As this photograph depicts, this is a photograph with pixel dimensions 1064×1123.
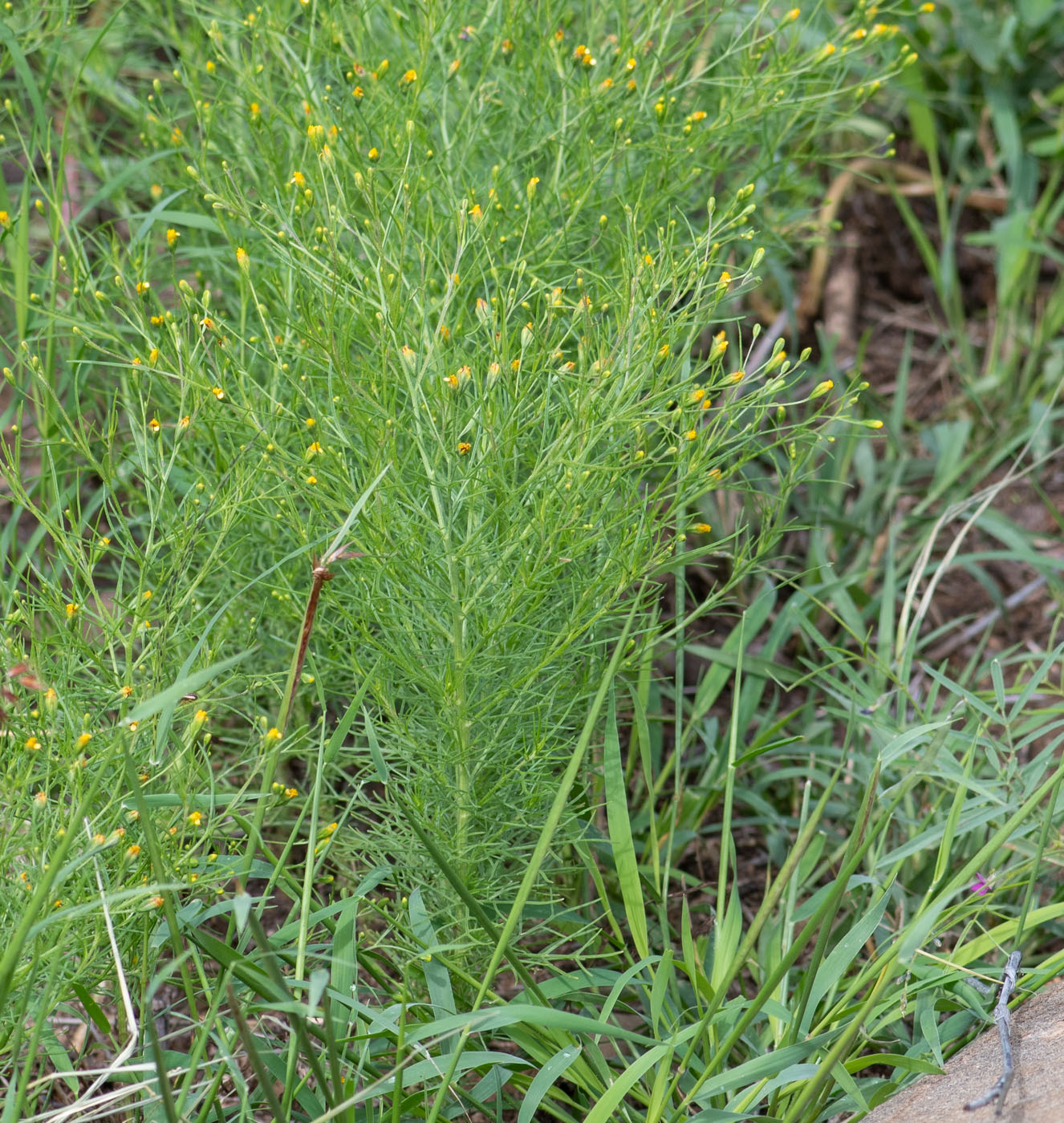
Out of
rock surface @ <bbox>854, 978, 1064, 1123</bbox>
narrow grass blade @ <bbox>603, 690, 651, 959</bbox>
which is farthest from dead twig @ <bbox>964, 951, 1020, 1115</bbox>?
narrow grass blade @ <bbox>603, 690, 651, 959</bbox>

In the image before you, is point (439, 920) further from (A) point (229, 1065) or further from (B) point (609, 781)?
(A) point (229, 1065)

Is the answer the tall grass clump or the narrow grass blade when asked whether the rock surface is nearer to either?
the narrow grass blade

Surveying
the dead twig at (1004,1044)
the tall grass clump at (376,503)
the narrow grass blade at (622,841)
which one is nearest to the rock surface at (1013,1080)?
the dead twig at (1004,1044)

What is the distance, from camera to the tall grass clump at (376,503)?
1.42m

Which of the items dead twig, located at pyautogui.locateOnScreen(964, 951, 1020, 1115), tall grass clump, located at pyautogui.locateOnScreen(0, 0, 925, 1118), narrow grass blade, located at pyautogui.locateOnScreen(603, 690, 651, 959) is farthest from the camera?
narrow grass blade, located at pyautogui.locateOnScreen(603, 690, 651, 959)

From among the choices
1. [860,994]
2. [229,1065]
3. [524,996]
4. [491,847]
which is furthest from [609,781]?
[229,1065]

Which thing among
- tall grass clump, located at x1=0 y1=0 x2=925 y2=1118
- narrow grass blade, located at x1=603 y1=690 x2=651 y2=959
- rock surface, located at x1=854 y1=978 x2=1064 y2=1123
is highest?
tall grass clump, located at x1=0 y1=0 x2=925 y2=1118

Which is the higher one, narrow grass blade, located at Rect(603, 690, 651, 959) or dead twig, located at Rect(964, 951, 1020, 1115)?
narrow grass blade, located at Rect(603, 690, 651, 959)

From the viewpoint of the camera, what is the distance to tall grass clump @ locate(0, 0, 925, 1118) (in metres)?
1.42

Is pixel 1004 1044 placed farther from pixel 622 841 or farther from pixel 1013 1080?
pixel 622 841

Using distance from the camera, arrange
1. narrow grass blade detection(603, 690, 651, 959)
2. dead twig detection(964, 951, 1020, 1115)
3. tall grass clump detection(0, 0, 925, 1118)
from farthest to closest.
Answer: narrow grass blade detection(603, 690, 651, 959), tall grass clump detection(0, 0, 925, 1118), dead twig detection(964, 951, 1020, 1115)

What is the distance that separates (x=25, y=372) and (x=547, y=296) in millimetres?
1262

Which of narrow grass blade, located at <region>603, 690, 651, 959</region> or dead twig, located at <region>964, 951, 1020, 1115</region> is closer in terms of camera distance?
dead twig, located at <region>964, 951, 1020, 1115</region>

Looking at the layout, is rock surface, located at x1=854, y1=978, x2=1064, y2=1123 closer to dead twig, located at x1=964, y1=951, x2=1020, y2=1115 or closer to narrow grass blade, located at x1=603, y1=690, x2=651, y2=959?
dead twig, located at x1=964, y1=951, x2=1020, y2=1115
